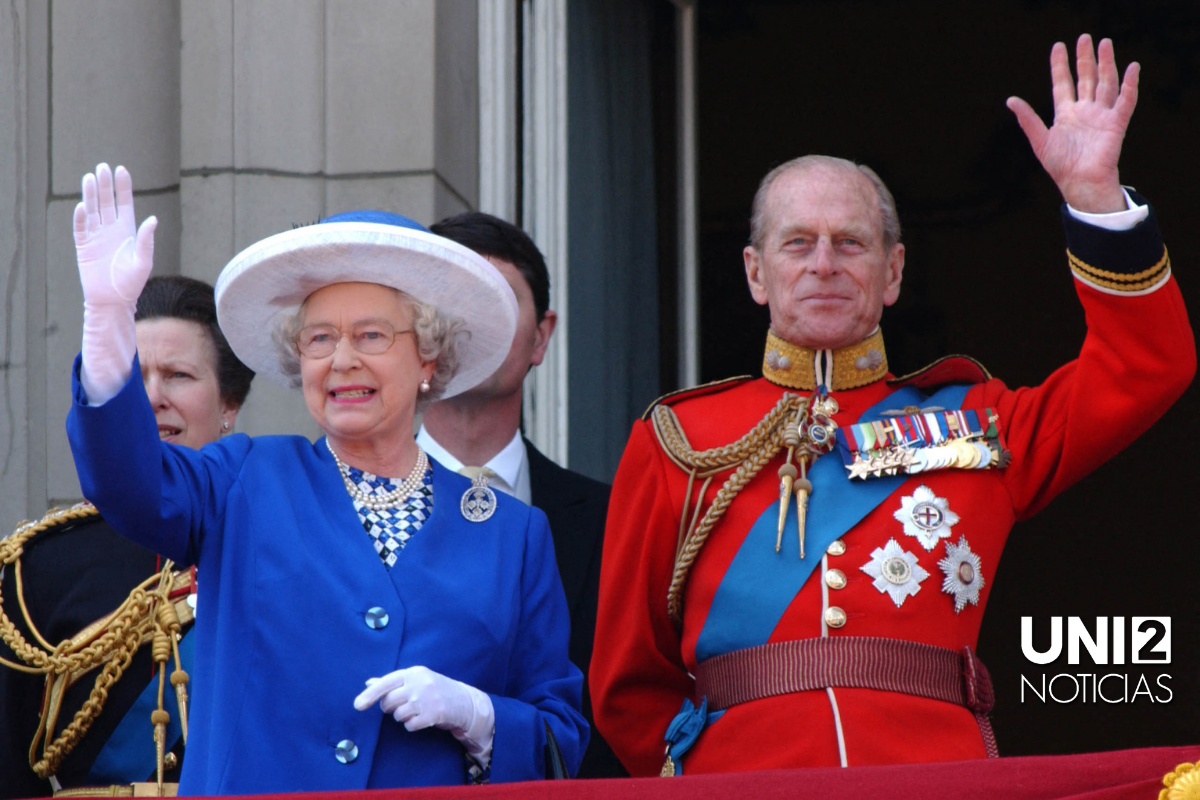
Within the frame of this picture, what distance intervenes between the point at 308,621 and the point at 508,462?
4.86 feet

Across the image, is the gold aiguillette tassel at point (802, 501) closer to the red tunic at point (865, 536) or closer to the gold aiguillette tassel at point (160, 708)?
the red tunic at point (865, 536)

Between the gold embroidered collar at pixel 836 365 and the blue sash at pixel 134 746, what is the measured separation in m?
1.26

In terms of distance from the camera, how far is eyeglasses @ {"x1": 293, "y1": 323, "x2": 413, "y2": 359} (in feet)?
9.37

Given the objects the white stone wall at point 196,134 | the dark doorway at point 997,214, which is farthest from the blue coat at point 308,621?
the dark doorway at point 997,214

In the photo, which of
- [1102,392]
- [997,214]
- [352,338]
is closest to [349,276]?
[352,338]

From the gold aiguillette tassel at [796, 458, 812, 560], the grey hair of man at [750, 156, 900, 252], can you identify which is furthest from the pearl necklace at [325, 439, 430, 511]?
the grey hair of man at [750, 156, 900, 252]

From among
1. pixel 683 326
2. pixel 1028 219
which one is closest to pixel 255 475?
pixel 683 326

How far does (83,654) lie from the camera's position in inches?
126

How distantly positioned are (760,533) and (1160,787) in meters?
0.95

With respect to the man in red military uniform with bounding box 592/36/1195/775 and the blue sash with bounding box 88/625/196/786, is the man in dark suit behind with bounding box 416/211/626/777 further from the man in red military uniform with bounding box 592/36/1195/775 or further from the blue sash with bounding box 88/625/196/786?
the blue sash with bounding box 88/625/196/786

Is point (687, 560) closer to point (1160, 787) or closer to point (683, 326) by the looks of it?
point (1160, 787)

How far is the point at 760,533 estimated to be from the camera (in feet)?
10.2

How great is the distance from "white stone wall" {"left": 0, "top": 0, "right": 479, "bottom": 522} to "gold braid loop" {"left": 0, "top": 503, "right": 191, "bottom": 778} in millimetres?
1432

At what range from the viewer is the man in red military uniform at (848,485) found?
2.88 metres
